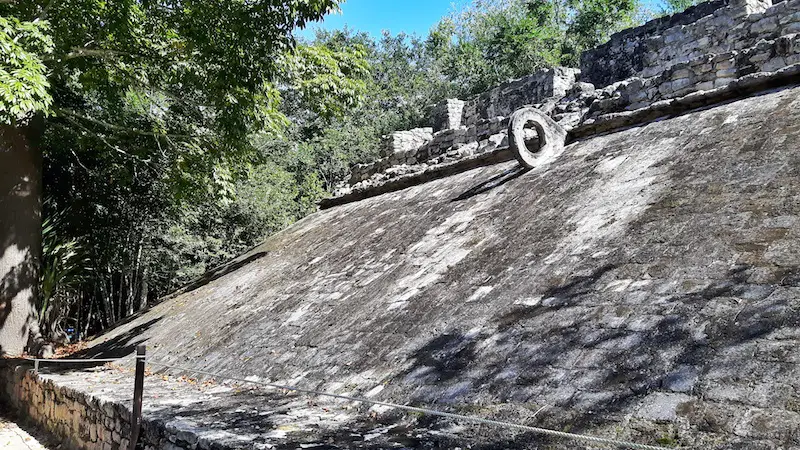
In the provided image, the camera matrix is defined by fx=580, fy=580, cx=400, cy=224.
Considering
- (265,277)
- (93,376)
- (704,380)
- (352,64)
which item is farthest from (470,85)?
(704,380)

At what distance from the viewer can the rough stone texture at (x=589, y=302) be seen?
2.27 m

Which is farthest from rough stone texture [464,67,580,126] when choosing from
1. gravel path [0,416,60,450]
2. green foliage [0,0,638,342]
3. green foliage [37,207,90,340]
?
green foliage [37,207,90,340]

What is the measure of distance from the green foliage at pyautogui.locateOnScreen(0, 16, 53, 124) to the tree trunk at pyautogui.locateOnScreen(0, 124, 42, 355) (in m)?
2.99

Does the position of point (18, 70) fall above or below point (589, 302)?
above

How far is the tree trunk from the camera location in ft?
28.3

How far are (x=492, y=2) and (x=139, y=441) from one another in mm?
34295

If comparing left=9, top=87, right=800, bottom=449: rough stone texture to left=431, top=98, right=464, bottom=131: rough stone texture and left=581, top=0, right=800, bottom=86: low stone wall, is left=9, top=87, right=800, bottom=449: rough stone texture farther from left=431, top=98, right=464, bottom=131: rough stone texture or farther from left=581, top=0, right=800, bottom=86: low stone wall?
left=431, top=98, right=464, bottom=131: rough stone texture

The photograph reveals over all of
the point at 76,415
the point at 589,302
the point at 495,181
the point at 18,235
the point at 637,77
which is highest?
the point at 18,235

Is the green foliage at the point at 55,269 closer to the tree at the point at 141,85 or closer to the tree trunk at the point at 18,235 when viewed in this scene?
the tree trunk at the point at 18,235

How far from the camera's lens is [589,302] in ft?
10.4

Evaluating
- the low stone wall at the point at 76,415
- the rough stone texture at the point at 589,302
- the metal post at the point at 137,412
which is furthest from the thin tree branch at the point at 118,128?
the metal post at the point at 137,412

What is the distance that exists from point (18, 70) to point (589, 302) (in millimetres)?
5764

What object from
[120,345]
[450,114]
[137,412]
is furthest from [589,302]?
[450,114]

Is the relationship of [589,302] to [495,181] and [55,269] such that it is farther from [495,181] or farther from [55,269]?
[55,269]
